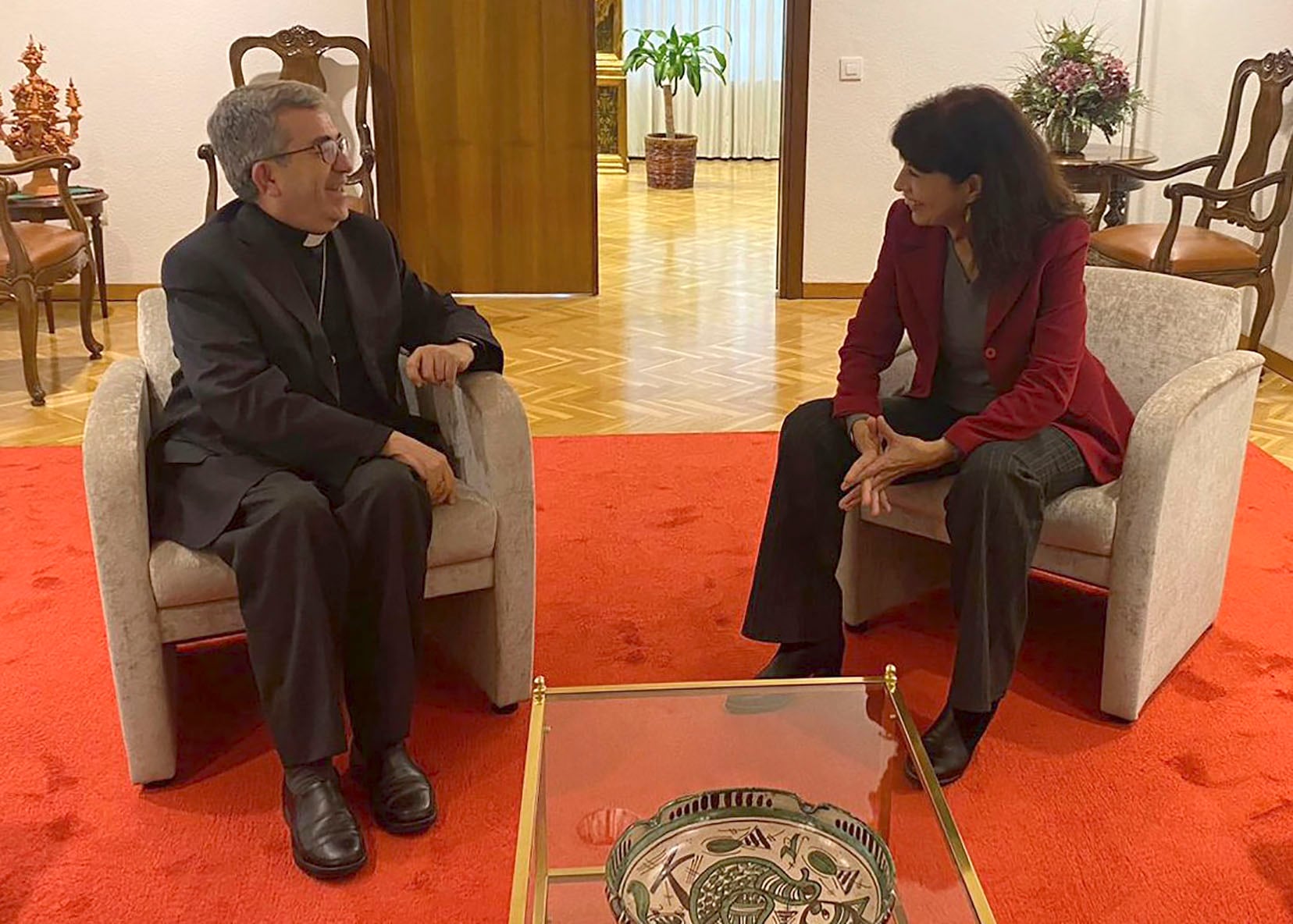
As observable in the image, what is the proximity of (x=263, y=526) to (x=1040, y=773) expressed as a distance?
145cm

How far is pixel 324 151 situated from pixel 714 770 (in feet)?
4.44

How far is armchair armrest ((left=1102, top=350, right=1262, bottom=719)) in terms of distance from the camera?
8.17ft

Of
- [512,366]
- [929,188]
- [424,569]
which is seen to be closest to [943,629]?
[929,188]

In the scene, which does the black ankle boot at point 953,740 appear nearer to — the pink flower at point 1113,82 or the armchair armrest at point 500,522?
the armchair armrest at point 500,522

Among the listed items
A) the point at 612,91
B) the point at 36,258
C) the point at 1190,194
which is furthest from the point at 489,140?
the point at 612,91

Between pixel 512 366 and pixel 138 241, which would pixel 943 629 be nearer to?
pixel 512 366

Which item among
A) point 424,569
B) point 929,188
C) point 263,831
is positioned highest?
point 929,188

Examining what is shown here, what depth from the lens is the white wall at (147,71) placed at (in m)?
6.25

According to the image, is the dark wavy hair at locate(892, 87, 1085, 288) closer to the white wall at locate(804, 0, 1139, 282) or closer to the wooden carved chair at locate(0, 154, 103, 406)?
the wooden carved chair at locate(0, 154, 103, 406)

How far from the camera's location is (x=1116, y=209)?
5617mm

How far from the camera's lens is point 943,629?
10.2 feet

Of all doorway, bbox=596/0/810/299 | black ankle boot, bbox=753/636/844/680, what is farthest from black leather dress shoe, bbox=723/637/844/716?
Answer: doorway, bbox=596/0/810/299

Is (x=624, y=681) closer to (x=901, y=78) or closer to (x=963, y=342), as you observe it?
(x=963, y=342)

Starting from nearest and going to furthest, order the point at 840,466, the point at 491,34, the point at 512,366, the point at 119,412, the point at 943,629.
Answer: the point at 119,412 → the point at 840,466 → the point at 943,629 → the point at 512,366 → the point at 491,34
